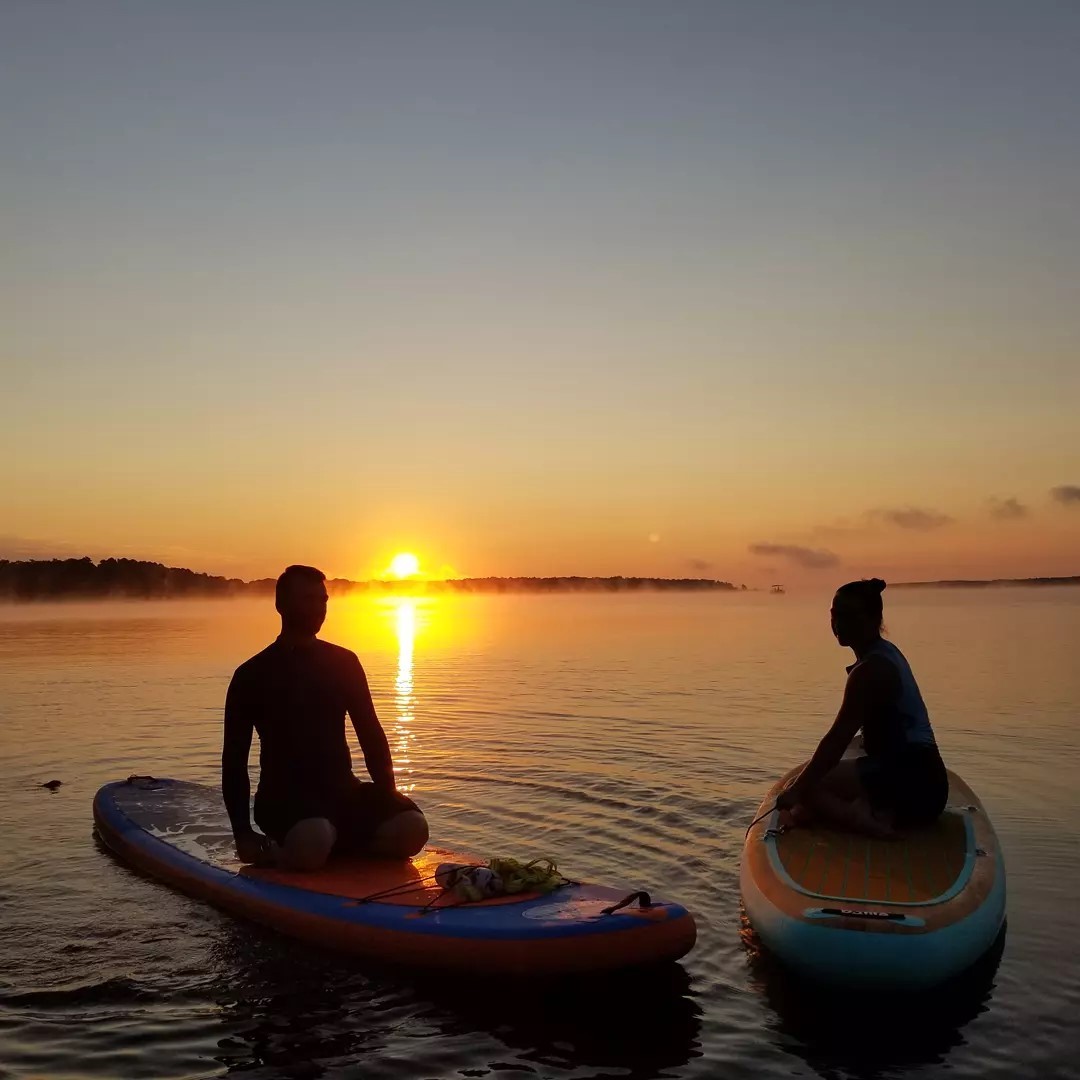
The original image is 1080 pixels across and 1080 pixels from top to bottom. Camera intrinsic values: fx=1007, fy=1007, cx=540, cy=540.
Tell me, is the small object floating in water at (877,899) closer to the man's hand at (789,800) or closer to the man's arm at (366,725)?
the man's hand at (789,800)

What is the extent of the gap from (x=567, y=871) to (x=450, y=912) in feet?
9.11

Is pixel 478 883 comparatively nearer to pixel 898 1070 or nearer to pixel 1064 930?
pixel 898 1070

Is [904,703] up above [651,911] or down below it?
above

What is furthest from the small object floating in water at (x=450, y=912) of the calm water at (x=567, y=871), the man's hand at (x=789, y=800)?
the man's hand at (x=789, y=800)

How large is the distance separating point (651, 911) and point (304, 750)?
2679mm

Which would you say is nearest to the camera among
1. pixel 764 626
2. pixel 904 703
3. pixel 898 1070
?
pixel 898 1070

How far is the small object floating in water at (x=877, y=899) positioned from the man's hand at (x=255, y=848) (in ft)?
11.7

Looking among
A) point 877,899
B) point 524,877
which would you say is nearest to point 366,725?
point 524,877

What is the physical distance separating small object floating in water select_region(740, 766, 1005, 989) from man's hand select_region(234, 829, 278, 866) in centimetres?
356

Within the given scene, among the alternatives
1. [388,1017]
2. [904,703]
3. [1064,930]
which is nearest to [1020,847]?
[1064,930]

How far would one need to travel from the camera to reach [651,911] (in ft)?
20.4

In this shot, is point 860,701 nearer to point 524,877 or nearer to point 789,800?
point 789,800

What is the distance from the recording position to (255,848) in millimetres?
7504

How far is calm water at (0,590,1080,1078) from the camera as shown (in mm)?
5684
